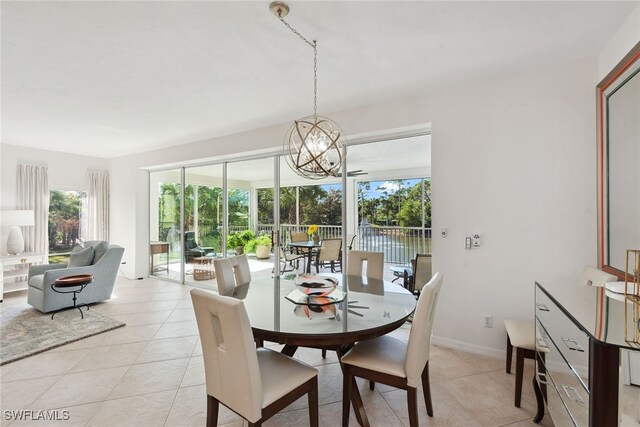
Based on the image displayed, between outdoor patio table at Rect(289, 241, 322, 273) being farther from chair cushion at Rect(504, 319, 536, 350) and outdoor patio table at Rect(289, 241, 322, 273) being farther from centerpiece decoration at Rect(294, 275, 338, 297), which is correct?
chair cushion at Rect(504, 319, 536, 350)

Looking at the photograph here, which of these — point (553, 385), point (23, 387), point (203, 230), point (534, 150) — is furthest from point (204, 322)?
point (203, 230)

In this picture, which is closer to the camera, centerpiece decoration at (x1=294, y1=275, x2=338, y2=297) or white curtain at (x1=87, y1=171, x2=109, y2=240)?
centerpiece decoration at (x1=294, y1=275, x2=338, y2=297)

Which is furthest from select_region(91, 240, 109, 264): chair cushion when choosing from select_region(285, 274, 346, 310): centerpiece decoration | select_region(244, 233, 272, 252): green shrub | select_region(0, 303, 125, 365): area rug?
select_region(285, 274, 346, 310): centerpiece decoration

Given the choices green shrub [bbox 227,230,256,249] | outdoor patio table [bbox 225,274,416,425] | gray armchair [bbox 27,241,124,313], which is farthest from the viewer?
green shrub [bbox 227,230,256,249]

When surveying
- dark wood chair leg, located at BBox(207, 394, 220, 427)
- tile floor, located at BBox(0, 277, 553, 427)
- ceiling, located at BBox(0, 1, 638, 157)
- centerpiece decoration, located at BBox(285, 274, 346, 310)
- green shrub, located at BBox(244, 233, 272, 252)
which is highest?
ceiling, located at BBox(0, 1, 638, 157)

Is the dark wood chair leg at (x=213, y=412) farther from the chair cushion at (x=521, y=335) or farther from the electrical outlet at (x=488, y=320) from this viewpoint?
the electrical outlet at (x=488, y=320)

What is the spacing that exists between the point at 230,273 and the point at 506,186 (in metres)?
2.74

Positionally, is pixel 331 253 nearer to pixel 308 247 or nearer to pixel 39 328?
pixel 308 247

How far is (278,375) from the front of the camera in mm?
1665

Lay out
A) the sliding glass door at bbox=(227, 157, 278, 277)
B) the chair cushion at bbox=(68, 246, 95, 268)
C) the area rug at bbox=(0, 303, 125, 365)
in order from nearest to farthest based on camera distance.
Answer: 1. the area rug at bbox=(0, 303, 125, 365)
2. the chair cushion at bbox=(68, 246, 95, 268)
3. the sliding glass door at bbox=(227, 157, 278, 277)

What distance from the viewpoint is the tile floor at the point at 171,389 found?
1.96 m

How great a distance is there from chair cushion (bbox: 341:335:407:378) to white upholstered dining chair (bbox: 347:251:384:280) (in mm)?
967

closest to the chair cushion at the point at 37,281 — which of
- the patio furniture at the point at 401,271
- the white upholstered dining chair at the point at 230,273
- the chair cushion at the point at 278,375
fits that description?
the white upholstered dining chair at the point at 230,273

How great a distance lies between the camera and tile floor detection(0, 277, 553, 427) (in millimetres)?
1963
